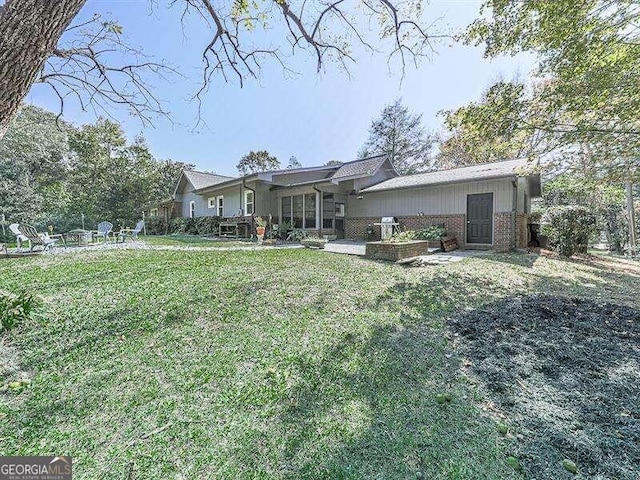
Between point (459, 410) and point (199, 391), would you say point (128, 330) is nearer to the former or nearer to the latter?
point (199, 391)

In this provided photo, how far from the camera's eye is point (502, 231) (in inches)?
401

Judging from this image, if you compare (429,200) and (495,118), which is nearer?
(495,118)

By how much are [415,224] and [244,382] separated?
11026 millimetres

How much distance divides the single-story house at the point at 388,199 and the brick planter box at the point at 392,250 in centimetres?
396

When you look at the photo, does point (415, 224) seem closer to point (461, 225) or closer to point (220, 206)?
point (461, 225)

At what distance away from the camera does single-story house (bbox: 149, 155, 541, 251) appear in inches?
407

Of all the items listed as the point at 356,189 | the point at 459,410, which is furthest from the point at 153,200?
the point at 459,410

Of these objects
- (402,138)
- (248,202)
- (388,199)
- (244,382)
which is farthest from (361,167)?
(402,138)

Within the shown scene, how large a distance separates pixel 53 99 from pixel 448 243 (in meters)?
11.3

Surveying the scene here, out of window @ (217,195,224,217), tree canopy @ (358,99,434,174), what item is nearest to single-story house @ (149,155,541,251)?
window @ (217,195,224,217)

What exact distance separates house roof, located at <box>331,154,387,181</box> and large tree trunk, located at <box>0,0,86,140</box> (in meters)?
12.0

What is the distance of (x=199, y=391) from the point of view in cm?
248

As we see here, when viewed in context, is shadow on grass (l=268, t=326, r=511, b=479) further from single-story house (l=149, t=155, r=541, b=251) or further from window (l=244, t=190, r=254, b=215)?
window (l=244, t=190, r=254, b=215)

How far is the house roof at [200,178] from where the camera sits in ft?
68.3
